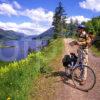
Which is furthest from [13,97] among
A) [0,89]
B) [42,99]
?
[42,99]

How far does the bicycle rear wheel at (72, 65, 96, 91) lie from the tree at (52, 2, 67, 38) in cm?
9062

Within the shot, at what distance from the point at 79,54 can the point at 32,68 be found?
2147 mm

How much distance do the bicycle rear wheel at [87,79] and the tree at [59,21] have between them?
90.6m

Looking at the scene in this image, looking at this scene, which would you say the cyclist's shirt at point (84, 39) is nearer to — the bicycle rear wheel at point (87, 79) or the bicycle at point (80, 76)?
the bicycle at point (80, 76)

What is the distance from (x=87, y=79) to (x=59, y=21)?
315 ft

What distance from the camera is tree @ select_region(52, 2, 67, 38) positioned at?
105 metres

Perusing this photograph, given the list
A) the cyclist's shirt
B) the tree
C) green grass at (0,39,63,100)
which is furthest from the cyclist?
the tree

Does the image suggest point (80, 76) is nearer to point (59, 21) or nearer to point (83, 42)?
point (83, 42)

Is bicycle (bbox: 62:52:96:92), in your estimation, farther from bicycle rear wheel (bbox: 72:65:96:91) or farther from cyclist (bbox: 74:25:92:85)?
cyclist (bbox: 74:25:92:85)

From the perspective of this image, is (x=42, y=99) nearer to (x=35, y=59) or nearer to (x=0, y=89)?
(x=0, y=89)

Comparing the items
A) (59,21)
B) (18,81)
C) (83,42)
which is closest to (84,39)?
(83,42)

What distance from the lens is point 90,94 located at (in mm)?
11016

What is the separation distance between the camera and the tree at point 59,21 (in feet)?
345

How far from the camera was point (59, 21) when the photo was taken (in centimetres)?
10688
